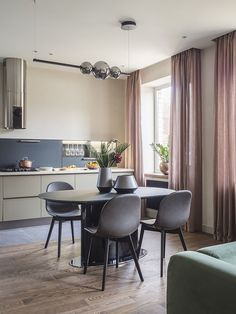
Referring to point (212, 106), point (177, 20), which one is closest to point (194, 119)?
point (212, 106)

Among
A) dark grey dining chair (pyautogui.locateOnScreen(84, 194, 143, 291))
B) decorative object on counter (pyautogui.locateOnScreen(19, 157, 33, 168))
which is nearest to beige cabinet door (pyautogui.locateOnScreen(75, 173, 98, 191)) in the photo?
decorative object on counter (pyautogui.locateOnScreen(19, 157, 33, 168))

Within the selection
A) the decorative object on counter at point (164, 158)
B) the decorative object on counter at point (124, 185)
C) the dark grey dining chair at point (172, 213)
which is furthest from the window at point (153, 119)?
the dark grey dining chair at point (172, 213)

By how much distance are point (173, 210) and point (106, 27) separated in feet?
7.84

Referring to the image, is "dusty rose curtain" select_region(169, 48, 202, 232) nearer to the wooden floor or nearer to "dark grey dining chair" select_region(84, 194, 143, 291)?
the wooden floor

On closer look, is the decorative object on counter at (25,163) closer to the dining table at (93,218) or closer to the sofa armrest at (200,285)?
the dining table at (93,218)

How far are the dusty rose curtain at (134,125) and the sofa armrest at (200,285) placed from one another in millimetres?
4234

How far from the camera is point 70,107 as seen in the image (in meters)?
6.02

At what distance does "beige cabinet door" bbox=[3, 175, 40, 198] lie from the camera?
485cm

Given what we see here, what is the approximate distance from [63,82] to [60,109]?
0.51m

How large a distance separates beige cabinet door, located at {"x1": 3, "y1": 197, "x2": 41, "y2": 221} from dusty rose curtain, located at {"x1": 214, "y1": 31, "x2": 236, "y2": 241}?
2.75m

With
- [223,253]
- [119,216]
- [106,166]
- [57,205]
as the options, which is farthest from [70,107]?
[223,253]

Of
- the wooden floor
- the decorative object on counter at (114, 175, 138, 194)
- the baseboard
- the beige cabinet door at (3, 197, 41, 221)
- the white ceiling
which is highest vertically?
the white ceiling

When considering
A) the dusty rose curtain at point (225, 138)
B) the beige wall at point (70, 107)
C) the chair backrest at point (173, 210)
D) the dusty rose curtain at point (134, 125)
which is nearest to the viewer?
the chair backrest at point (173, 210)

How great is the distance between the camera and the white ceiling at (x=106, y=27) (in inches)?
132
